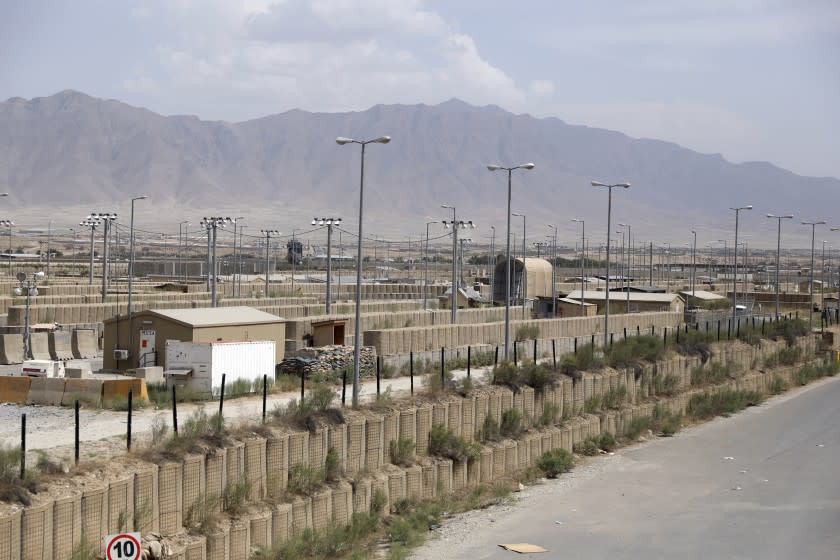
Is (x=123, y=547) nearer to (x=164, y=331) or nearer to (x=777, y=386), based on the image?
(x=164, y=331)

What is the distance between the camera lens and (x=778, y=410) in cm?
4031

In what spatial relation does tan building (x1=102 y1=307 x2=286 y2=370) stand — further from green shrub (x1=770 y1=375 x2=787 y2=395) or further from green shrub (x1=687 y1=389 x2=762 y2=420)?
green shrub (x1=770 y1=375 x2=787 y2=395)

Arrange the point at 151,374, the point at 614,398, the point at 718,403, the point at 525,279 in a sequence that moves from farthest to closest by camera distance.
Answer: the point at 525,279 < the point at 718,403 < the point at 614,398 < the point at 151,374

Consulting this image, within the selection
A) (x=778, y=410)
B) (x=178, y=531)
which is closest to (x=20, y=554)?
(x=178, y=531)

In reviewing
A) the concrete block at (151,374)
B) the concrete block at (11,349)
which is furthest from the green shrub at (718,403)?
the concrete block at (11,349)

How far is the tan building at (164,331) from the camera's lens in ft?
97.1

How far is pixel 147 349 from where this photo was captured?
29.7 metres

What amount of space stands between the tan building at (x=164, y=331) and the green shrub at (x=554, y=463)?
8448mm

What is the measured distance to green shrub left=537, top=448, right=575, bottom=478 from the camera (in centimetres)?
2859

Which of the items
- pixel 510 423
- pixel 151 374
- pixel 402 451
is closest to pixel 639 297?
pixel 510 423

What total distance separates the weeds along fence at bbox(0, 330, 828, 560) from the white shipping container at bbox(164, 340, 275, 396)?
15.0 ft

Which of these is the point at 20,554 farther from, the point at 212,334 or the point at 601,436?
the point at 601,436

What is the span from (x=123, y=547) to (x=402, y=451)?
11.4 m

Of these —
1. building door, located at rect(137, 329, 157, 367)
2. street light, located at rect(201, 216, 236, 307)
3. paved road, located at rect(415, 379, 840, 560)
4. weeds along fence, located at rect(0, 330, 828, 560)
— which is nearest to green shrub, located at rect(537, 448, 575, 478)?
weeds along fence, located at rect(0, 330, 828, 560)
